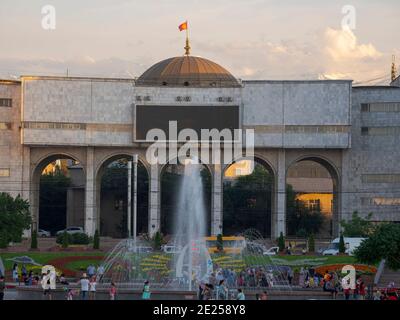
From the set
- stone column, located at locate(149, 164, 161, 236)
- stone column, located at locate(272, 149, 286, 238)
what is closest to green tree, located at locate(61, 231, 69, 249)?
stone column, located at locate(149, 164, 161, 236)

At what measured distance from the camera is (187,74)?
62031 mm

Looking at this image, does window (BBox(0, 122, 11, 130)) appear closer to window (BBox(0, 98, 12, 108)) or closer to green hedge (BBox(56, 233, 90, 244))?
window (BBox(0, 98, 12, 108))

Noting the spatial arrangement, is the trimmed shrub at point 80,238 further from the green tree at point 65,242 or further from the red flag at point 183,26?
the red flag at point 183,26

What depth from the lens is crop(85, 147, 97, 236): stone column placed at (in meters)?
57.2

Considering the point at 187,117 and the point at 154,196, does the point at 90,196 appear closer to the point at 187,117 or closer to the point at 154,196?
the point at 154,196

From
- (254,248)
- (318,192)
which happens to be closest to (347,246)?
(254,248)

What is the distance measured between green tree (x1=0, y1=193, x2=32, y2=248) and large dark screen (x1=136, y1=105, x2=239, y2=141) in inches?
430

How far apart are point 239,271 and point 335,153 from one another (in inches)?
967

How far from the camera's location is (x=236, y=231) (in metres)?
72.6

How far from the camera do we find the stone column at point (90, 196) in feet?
188

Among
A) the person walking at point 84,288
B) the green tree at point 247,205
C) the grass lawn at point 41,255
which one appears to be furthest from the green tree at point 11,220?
the green tree at point 247,205

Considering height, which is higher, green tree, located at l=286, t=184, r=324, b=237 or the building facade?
the building facade
